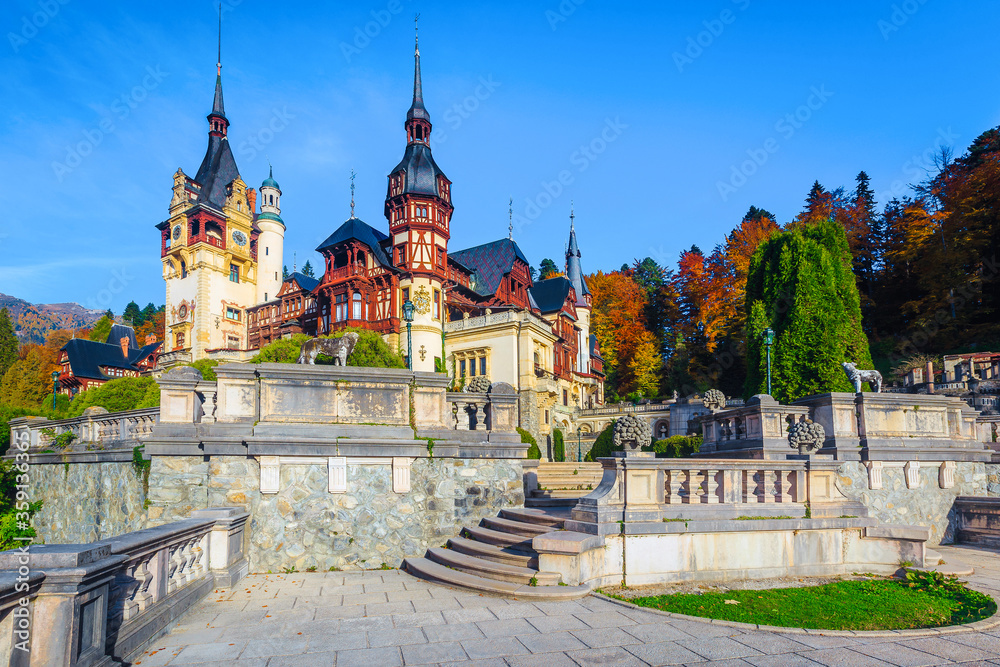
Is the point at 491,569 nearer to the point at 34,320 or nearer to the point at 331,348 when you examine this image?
the point at 331,348

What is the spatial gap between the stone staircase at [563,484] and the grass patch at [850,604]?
400 cm

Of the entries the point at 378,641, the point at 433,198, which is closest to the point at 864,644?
the point at 378,641

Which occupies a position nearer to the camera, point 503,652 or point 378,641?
point 503,652

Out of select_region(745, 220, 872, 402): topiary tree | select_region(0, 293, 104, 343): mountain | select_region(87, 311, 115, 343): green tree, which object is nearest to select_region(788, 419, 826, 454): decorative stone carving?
select_region(745, 220, 872, 402): topiary tree

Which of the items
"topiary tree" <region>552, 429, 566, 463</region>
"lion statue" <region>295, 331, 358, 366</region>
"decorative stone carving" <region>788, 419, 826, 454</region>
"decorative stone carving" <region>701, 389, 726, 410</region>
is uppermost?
"lion statue" <region>295, 331, 358, 366</region>

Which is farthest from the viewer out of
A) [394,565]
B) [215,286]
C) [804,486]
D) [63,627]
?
[215,286]

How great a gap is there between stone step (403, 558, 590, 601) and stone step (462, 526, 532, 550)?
91 centimetres

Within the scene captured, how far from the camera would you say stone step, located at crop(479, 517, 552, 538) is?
31.1 ft

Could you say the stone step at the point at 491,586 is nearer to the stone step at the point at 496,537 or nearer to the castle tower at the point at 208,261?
the stone step at the point at 496,537

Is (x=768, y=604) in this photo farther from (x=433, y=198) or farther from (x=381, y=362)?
(x=433, y=198)

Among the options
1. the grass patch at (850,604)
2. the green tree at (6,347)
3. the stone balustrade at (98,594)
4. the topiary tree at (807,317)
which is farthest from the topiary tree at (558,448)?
the green tree at (6,347)

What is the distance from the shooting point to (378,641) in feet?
19.6

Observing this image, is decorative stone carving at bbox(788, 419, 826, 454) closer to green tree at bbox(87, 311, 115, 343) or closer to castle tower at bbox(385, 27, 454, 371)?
castle tower at bbox(385, 27, 454, 371)

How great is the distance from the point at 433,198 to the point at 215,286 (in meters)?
27.6
